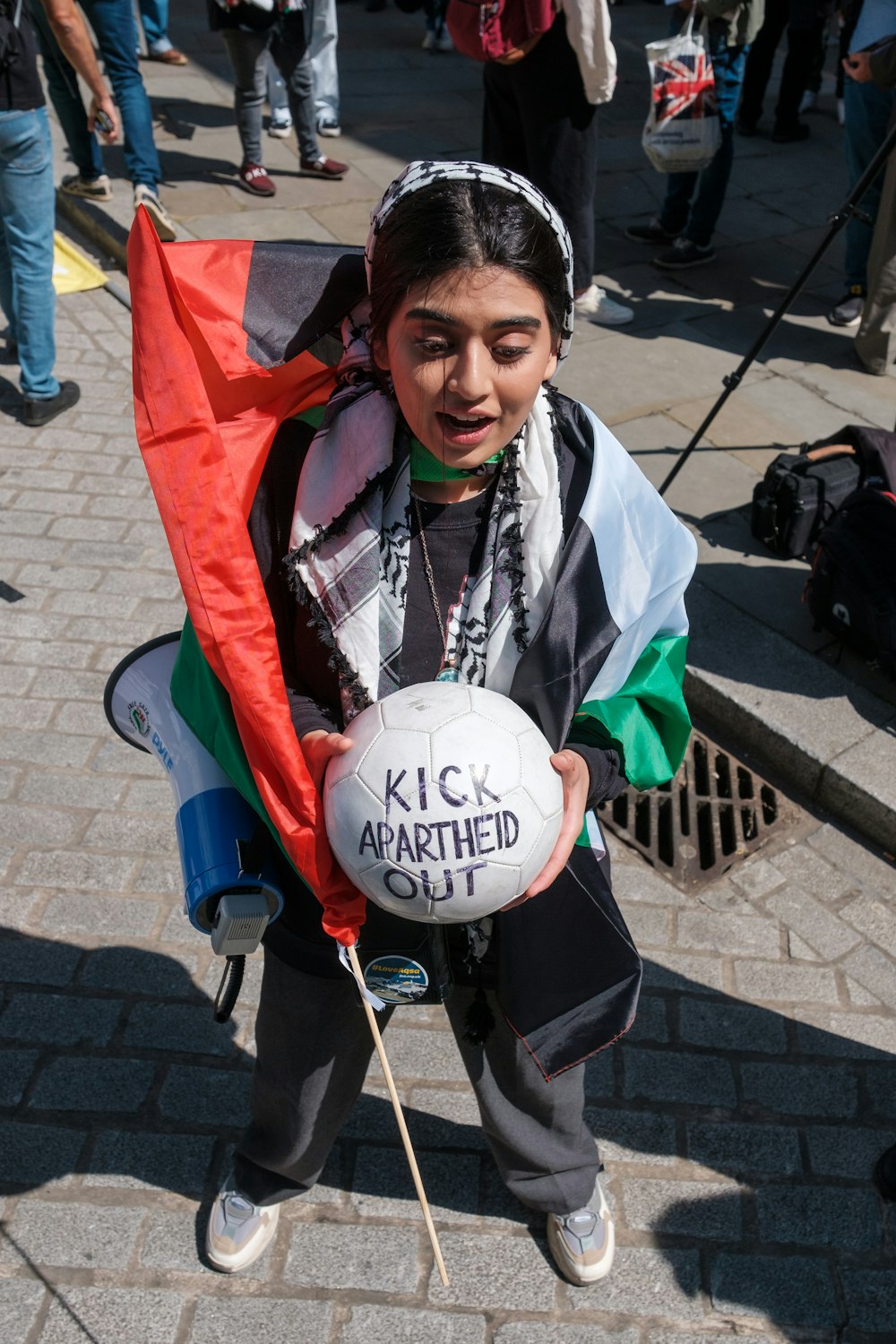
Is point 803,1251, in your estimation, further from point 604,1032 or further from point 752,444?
point 752,444

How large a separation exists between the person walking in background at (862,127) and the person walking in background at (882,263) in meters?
0.05

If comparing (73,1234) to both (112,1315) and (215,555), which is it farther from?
(215,555)

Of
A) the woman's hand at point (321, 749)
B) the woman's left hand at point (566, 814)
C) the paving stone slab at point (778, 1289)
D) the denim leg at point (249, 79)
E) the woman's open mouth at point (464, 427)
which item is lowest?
the paving stone slab at point (778, 1289)

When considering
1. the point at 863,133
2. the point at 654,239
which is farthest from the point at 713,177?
the point at 863,133

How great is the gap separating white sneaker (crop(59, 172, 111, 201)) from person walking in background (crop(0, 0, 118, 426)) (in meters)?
1.79

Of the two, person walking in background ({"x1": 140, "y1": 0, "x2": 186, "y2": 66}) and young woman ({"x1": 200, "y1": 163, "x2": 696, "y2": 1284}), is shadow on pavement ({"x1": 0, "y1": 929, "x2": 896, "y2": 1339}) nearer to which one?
young woman ({"x1": 200, "y1": 163, "x2": 696, "y2": 1284})

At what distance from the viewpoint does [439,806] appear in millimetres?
1723

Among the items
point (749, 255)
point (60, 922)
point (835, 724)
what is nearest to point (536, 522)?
point (60, 922)

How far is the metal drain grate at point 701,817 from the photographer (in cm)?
371

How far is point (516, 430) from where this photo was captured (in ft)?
6.21

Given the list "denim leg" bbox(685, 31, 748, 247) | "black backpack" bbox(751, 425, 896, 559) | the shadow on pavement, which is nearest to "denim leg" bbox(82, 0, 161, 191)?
"denim leg" bbox(685, 31, 748, 247)

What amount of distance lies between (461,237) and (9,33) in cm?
395

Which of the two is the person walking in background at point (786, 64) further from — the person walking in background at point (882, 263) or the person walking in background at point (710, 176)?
the person walking in background at point (882, 263)

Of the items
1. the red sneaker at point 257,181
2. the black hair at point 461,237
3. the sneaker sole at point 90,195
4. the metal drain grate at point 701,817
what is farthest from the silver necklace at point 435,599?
the red sneaker at point 257,181
